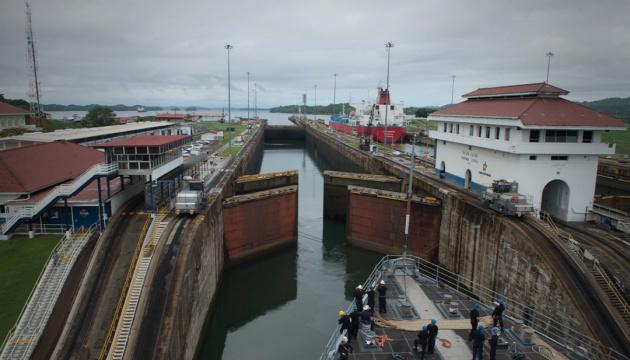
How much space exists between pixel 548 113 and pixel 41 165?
34.0 metres

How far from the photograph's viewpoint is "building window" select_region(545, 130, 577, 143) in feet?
82.8

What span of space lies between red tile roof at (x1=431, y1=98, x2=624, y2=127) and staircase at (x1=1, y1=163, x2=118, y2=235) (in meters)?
25.0

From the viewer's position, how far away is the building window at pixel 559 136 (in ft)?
82.8

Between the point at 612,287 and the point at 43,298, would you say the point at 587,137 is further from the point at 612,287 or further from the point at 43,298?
the point at 43,298

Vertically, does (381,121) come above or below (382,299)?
above

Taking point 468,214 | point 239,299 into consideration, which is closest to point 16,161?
point 239,299

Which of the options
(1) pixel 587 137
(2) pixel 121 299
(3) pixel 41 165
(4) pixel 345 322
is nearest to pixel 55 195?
(3) pixel 41 165

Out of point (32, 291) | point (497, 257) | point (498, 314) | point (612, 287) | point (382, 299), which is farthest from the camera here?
point (497, 257)

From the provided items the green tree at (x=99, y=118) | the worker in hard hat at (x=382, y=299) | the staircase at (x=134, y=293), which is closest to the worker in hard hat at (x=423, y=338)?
the worker in hard hat at (x=382, y=299)

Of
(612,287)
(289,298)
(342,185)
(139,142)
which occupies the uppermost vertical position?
(139,142)

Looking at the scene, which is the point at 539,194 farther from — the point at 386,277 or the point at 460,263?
the point at 386,277

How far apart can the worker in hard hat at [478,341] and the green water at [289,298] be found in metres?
9.98

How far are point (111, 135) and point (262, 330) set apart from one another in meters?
38.9

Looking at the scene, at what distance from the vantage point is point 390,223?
33438 millimetres
